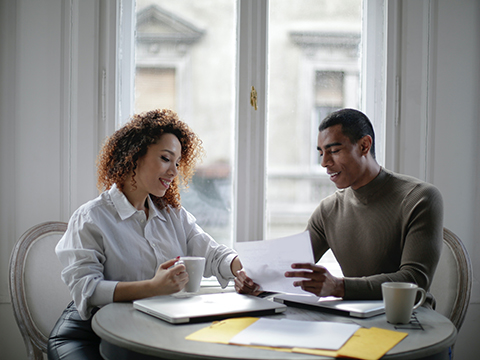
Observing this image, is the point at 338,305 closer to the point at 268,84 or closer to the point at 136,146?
the point at 136,146

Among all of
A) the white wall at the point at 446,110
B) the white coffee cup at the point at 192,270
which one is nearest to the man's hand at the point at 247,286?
the white coffee cup at the point at 192,270

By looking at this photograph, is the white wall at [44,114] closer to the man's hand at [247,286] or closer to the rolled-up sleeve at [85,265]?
the rolled-up sleeve at [85,265]

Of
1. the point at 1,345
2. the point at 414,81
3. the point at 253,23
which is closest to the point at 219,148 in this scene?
the point at 253,23

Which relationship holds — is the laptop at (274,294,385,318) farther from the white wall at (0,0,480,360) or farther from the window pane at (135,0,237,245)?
the white wall at (0,0,480,360)

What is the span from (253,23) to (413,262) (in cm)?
147

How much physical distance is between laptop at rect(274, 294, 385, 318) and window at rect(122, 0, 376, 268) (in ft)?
3.30

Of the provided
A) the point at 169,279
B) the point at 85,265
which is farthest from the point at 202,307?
the point at 85,265

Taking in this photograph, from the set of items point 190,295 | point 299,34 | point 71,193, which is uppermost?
point 299,34

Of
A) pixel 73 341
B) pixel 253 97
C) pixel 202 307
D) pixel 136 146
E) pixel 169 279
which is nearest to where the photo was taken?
pixel 202 307

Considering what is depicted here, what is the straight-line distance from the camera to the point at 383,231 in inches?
63.5

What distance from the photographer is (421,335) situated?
1013 millimetres

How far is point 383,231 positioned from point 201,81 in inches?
49.4

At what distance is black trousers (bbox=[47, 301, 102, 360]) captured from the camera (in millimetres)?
1387

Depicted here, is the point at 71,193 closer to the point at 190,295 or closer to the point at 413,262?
the point at 190,295
